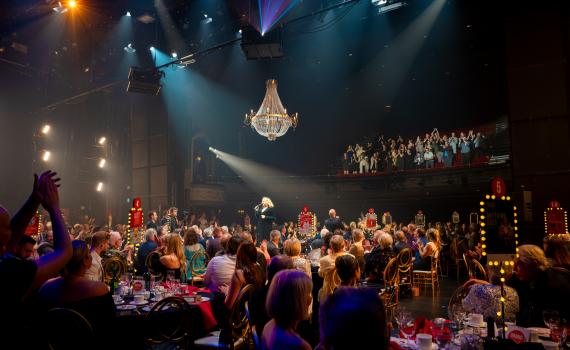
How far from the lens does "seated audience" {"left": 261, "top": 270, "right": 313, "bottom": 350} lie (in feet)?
6.73

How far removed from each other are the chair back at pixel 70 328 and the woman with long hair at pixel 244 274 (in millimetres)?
1267

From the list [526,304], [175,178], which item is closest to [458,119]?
[175,178]

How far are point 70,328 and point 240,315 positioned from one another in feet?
4.84

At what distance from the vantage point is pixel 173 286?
15.7ft

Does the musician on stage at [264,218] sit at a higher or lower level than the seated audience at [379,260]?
higher

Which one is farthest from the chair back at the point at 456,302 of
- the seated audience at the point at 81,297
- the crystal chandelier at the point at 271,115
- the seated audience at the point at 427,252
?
the crystal chandelier at the point at 271,115

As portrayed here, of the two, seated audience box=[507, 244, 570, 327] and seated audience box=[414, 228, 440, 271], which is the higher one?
seated audience box=[507, 244, 570, 327]

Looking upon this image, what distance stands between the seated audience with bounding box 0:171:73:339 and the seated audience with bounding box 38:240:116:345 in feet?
3.69

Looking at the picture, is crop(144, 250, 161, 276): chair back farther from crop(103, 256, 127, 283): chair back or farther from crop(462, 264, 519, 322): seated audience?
crop(462, 264, 519, 322): seated audience

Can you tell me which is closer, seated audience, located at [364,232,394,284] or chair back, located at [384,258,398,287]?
chair back, located at [384,258,398,287]

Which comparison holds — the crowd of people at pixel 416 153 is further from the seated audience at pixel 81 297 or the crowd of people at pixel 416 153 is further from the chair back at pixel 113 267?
the seated audience at pixel 81 297

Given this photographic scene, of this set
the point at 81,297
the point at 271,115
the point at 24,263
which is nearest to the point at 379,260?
the point at 271,115

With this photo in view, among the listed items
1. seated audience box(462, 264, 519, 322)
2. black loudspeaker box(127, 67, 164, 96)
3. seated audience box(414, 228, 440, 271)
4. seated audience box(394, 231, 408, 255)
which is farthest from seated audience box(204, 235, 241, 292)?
black loudspeaker box(127, 67, 164, 96)

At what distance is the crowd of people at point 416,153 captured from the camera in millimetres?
13734
